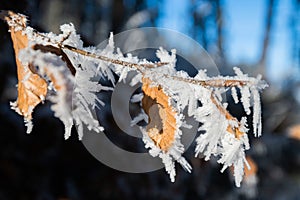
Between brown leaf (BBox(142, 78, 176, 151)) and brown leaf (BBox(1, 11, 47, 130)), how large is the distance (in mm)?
159

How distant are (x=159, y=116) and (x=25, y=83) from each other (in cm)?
21

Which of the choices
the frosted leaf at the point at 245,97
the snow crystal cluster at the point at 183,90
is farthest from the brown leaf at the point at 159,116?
the frosted leaf at the point at 245,97

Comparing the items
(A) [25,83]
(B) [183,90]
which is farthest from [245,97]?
(A) [25,83]

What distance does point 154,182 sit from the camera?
9.39ft

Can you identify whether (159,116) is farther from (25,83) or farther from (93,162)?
(93,162)

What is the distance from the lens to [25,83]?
0.59 meters

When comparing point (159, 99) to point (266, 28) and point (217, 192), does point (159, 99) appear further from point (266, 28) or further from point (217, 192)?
point (266, 28)

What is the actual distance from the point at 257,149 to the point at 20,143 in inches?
94.5

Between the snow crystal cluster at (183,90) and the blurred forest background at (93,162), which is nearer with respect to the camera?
the snow crystal cluster at (183,90)

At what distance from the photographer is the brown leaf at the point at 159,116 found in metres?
0.63

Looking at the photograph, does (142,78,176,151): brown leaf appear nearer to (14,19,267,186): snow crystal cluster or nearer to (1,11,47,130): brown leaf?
(14,19,267,186): snow crystal cluster

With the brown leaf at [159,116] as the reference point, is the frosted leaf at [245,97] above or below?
above

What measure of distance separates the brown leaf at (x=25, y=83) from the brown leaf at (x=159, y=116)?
16 cm

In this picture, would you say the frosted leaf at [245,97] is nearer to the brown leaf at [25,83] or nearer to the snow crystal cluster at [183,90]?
the snow crystal cluster at [183,90]
